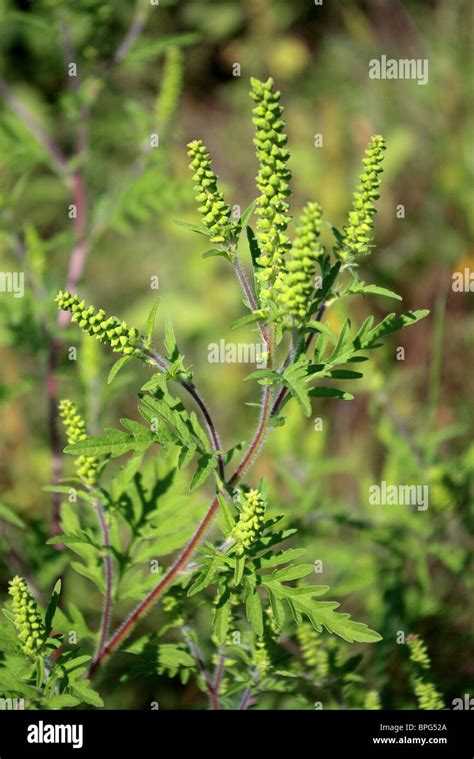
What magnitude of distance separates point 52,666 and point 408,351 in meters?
3.43

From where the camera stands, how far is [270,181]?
1571mm

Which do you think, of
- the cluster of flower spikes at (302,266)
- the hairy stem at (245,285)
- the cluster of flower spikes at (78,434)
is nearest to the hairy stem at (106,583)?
the cluster of flower spikes at (78,434)

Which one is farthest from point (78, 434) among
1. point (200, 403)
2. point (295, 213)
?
point (295, 213)

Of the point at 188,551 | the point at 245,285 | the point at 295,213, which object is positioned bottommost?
the point at 188,551

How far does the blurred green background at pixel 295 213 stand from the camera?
3250 mm

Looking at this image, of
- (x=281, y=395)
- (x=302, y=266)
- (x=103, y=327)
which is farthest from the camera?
(x=281, y=395)

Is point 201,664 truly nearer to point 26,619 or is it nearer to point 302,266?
point 26,619

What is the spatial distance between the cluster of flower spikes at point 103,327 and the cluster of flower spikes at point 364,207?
0.51 meters

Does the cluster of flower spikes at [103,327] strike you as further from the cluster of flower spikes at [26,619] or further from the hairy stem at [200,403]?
the cluster of flower spikes at [26,619]

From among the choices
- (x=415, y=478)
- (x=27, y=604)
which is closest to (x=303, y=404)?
(x=27, y=604)

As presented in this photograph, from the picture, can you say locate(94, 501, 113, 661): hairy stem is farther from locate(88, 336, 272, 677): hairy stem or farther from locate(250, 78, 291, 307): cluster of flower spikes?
locate(250, 78, 291, 307): cluster of flower spikes

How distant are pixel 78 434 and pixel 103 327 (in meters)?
0.36
